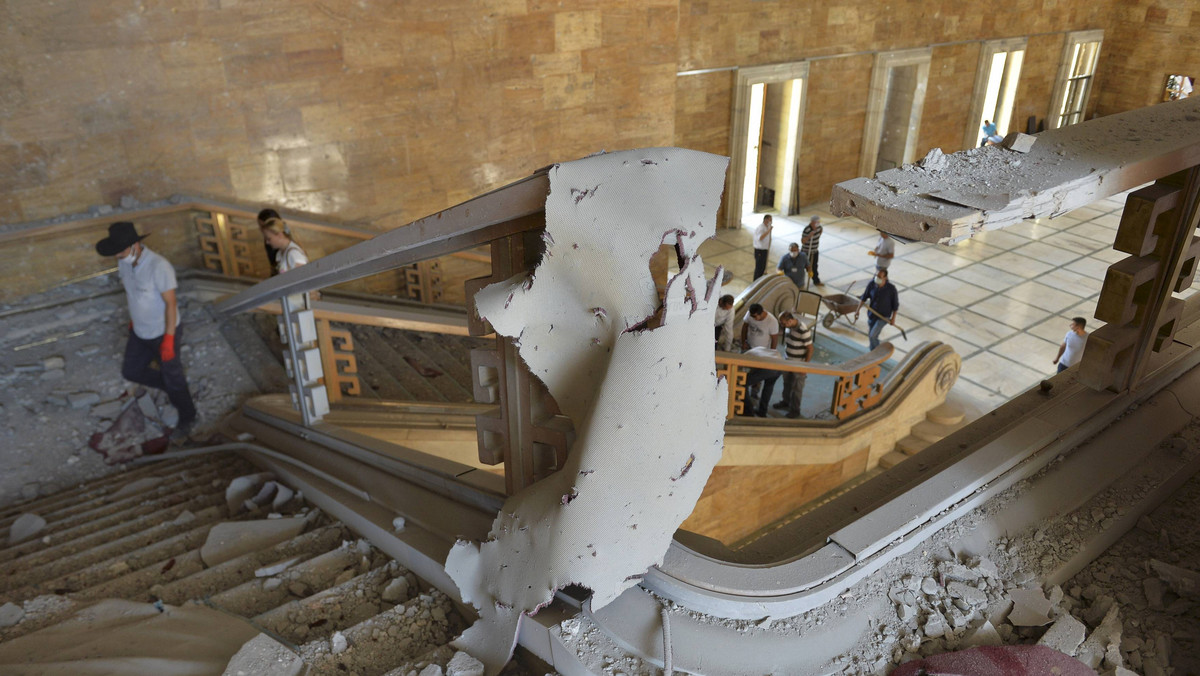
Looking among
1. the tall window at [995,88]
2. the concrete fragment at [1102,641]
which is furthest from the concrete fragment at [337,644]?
the tall window at [995,88]

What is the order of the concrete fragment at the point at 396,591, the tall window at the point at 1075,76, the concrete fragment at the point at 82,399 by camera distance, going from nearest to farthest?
the concrete fragment at the point at 396,591 < the concrete fragment at the point at 82,399 < the tall window at the point at 1075,76

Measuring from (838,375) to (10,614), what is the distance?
226 inches

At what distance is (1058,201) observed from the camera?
202 centimetres

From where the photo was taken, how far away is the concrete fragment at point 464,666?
1.96 meters

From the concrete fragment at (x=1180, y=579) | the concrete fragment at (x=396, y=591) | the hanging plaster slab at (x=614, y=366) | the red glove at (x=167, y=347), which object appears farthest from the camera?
the red glove at (x=167, y=347)

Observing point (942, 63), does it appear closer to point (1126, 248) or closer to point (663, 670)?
point (1126, 248)

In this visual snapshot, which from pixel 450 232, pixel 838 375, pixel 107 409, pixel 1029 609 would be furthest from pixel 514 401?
pixel 838 375

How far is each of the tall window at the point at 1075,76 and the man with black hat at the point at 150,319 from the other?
18.3 meters

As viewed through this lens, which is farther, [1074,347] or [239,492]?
[1074,347]

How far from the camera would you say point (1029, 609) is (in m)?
2.16

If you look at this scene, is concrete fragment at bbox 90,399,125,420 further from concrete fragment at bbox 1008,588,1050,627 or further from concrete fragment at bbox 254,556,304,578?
concrete fragment at bbox 1008,588,1050,627

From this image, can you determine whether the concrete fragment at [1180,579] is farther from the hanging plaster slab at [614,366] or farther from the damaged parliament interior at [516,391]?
the hanging plaster slab at [614,366]

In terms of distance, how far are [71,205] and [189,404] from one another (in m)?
2.05

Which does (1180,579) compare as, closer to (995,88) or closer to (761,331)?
(761,331)
